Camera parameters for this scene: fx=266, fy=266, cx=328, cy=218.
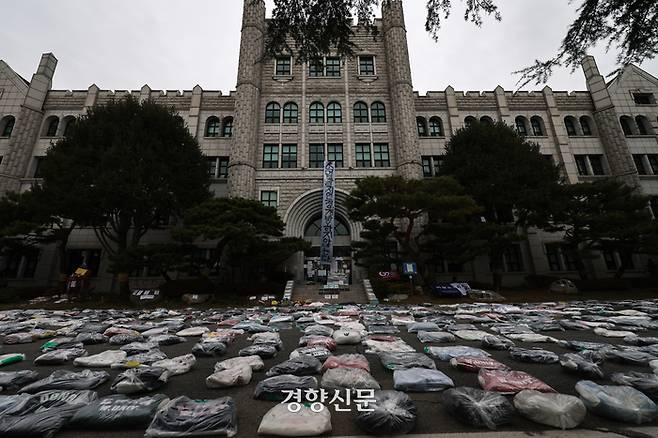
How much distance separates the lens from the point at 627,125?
21.8m

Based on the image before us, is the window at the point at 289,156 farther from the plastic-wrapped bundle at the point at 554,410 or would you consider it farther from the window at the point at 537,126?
the window at the point at 537,126

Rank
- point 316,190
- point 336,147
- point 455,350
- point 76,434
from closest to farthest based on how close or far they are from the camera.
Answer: point 76,434
point 455,350
point 316,190
point 336,147

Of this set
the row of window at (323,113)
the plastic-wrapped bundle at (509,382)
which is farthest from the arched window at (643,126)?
the plastic-wrapped bundle at (509,382)

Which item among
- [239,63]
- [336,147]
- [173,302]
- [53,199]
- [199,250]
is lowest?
[173,302]

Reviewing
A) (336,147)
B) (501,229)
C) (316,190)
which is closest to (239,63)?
(336,147)

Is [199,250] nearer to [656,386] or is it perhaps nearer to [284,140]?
[284,140]

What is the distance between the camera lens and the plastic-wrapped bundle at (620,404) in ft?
5.35

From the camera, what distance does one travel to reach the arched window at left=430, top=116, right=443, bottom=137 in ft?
69.8

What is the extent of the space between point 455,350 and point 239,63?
23.4 m

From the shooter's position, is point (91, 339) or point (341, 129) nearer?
point (91, 339)

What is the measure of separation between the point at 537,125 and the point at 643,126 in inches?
343

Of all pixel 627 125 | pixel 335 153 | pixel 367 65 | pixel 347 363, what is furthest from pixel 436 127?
pixel 347 363

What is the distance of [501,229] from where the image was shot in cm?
1384

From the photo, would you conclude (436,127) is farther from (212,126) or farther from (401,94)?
(212,126)
